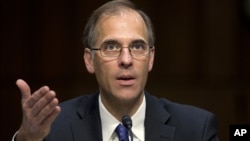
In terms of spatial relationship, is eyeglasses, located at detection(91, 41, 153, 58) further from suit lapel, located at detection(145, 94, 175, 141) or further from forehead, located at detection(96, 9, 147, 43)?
suit lapel, located at detection(145, 94, 175, 141)

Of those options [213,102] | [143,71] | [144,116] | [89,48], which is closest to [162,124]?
[144,116]

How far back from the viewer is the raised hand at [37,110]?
Result: 1888 mm

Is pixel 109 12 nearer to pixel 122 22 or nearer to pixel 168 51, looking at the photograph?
pixel 122 22

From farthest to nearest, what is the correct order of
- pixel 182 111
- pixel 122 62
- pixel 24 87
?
pixel 182 111, pixel 122 62, pixel 24 87

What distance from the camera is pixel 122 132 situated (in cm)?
218

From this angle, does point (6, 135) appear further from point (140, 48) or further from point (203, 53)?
point (140, 48)

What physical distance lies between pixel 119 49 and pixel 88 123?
38cm

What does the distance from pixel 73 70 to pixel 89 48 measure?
138cm

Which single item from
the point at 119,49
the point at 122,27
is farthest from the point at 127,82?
the point at 122,27

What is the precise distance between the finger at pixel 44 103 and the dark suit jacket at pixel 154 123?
1.55 ft

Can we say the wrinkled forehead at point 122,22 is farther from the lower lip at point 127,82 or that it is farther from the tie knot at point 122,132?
→ the tie knot at point 122,132

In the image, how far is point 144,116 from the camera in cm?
248

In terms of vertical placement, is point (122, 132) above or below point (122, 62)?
below

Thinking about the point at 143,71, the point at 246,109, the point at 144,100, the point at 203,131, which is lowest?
the point at 246,109
